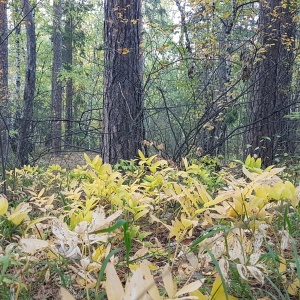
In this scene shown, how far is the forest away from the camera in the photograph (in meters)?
1.00

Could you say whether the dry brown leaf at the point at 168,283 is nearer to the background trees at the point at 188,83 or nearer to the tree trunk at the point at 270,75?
→ the background trees at the point at 188,83

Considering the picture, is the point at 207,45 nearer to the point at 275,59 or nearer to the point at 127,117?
the point at 275,59

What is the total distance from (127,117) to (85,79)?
10.4 metres

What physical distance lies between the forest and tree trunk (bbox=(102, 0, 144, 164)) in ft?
0.05

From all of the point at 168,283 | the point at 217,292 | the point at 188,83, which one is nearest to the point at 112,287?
the point at 168,283

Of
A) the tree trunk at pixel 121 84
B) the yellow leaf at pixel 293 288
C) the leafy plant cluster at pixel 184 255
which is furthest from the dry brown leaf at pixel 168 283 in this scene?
the tree trunk at pixel 121 84

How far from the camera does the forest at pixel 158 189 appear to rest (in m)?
1.00

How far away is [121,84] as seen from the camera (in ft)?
13.9

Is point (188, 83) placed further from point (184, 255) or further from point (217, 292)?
point (217, 292)

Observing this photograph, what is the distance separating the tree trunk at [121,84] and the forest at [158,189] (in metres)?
0.01

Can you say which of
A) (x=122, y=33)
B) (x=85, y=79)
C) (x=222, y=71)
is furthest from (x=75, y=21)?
(x=122, y=33)

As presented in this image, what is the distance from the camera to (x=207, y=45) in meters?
5.88

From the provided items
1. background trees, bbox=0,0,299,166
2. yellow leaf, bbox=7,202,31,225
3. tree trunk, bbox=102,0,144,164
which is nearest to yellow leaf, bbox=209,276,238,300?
yellow leaf, bbox=7,202,31,225

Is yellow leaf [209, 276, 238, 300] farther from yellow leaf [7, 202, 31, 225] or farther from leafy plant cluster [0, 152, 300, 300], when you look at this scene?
yellow leaf [7, 202, 31, 225]
